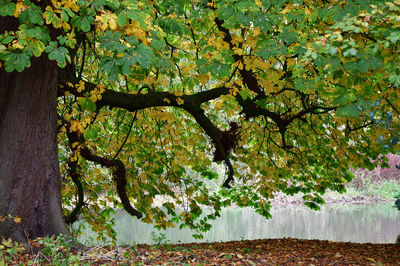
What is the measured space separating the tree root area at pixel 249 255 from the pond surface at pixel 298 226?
23.3 ft

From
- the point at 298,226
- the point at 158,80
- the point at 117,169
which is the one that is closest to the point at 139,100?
the point at 158,80

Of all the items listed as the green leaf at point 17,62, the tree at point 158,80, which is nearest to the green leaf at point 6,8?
the tree at point 158,80

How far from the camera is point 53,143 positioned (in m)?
5.65

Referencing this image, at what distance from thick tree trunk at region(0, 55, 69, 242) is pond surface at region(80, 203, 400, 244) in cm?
929

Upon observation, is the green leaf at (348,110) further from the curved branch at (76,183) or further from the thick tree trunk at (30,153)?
the curved branch at (76,183)

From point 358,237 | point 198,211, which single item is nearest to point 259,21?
point 198,211

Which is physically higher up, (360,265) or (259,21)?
(259,21)

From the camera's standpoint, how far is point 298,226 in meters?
20.8

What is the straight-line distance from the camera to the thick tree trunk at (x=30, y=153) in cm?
514

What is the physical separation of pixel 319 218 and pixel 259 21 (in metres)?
20.2

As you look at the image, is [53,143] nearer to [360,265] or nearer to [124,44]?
[124,44]

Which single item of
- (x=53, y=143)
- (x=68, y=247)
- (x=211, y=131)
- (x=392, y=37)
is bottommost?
(x=68, y=247)

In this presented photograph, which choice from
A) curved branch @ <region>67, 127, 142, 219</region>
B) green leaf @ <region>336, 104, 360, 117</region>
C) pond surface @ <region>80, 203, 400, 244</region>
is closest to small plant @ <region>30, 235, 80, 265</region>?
curved branch @ <region>67, 127, 142, 219</region>

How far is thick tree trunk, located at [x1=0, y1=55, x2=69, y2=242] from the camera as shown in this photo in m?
5.14
